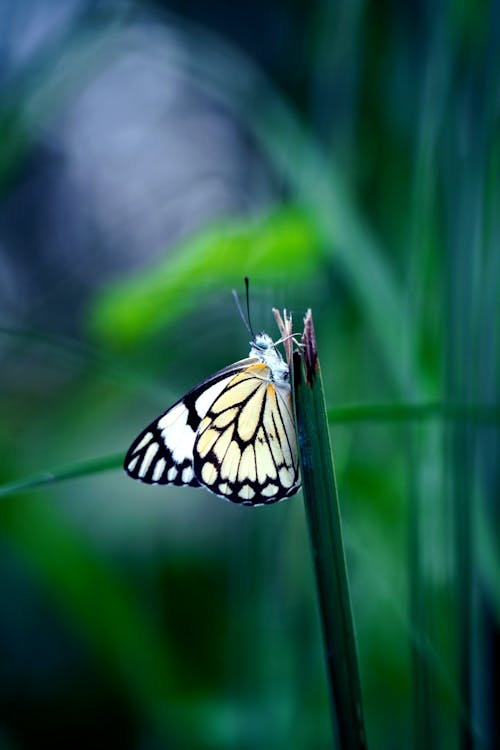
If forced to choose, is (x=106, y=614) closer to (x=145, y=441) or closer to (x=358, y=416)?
(x=145, y=441)

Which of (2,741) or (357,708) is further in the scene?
(2,741)

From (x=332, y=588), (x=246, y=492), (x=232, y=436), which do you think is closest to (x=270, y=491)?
(x=246, y=492)

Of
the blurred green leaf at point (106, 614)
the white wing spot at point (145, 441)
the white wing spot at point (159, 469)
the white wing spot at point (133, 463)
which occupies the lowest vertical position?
the blurred green leaf at point (106, 614)

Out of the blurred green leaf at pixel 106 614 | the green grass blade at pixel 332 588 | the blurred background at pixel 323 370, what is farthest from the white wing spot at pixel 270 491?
the blurred green leaf at pixel 106 614

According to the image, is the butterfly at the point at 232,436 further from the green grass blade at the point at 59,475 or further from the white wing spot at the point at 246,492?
the green grass blade at the point at 59,475

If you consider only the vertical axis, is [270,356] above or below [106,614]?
above

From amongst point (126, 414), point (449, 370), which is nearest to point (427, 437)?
point (449, 370)

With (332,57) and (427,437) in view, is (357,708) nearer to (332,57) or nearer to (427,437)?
(427,437)
